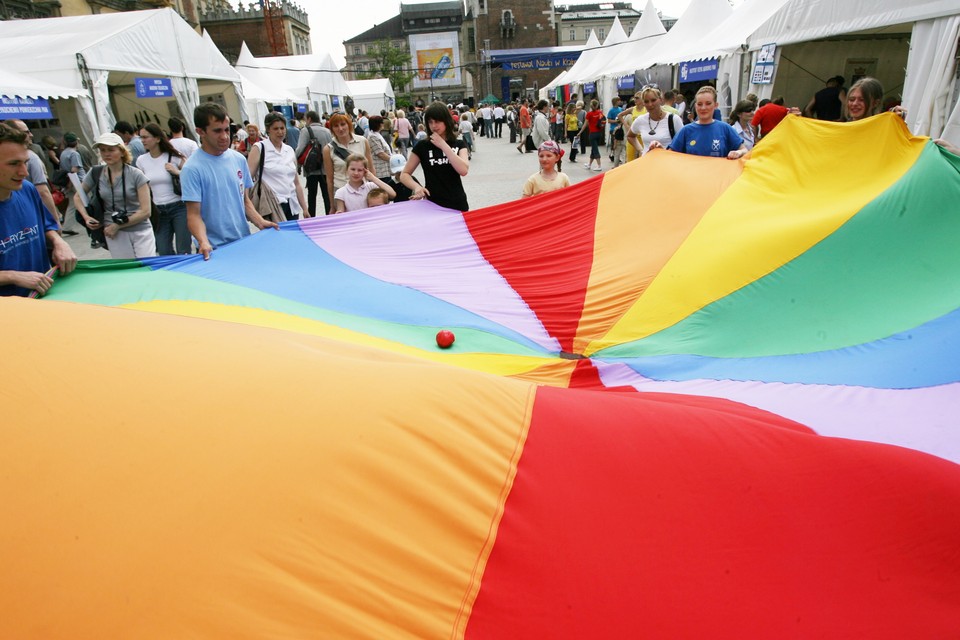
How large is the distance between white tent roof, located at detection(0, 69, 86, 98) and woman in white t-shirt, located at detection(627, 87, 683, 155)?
869 centimetres

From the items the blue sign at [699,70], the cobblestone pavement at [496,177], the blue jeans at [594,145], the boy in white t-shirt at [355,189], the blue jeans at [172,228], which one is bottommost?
the cobblestone pavement at [496,177]

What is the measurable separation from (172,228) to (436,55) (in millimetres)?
64610

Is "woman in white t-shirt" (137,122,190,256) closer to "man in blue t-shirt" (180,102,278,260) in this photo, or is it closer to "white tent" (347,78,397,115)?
"man in blue t-shirt" (180,102,278,260)

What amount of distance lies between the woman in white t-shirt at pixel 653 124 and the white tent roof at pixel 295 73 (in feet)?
53.2

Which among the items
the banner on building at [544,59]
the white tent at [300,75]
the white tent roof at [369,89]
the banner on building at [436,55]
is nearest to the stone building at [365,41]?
the banner on building at [436,55]

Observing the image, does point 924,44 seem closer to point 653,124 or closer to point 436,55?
point 653,124

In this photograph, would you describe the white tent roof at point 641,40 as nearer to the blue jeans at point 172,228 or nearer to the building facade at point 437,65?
the blue jeans at point 172,228

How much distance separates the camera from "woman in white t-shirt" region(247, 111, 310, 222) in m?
5.16

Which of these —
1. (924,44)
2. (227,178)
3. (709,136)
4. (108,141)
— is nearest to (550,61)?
(924,44)

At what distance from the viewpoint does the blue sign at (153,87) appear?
39.6 feet

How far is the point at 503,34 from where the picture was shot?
5831 cm

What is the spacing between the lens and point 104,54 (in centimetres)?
1076

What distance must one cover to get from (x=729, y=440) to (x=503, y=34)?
207ft

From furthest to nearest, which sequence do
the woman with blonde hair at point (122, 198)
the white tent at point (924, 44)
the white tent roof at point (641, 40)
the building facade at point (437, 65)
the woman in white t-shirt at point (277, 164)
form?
the building facade at point (437, 65)
the white tent roof at point (641, 40)
the white tent at point (924, 44)
the woman in white t-shirt at point (277, 164)
the woman with blonde hair at point (122, 198)
